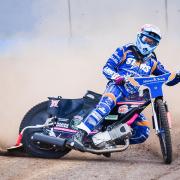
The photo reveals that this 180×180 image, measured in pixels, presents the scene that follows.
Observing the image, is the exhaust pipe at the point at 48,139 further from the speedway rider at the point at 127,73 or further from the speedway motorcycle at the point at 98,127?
the speedway rider at the point at 127,73

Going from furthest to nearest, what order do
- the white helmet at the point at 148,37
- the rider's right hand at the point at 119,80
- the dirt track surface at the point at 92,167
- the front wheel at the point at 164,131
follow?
the white helmet at the point at 148,37
the rider's right hand at the point at 119,80
the front wheel at the point at 164,131
the dirt track surface at the point at 92,167

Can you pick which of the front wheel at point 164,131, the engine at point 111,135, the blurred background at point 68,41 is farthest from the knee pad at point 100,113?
the blurred background at point 68,41

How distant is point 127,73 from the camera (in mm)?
9516

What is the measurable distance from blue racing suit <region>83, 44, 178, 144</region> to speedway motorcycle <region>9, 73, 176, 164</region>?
0.52ft

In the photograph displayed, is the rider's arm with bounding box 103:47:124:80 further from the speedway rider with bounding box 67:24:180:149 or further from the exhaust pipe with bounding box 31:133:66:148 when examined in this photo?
the exhaust pipe with bounding box 31:133:66:148

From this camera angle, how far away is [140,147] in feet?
33.6

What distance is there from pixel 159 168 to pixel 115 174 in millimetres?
671

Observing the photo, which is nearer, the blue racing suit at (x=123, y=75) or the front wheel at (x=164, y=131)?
the front wheel at (x=164, y=131)

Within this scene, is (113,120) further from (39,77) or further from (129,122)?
(39,77)

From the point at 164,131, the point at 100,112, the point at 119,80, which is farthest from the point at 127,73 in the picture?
the point at 164,131

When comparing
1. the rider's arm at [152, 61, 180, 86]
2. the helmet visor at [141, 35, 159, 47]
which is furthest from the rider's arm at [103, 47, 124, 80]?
the rider's arm at [152, 61, 180, 86]

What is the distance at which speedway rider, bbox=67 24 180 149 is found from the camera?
927 cm

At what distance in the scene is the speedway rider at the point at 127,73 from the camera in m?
9.27

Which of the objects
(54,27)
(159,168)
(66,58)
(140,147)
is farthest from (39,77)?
(159,168)
